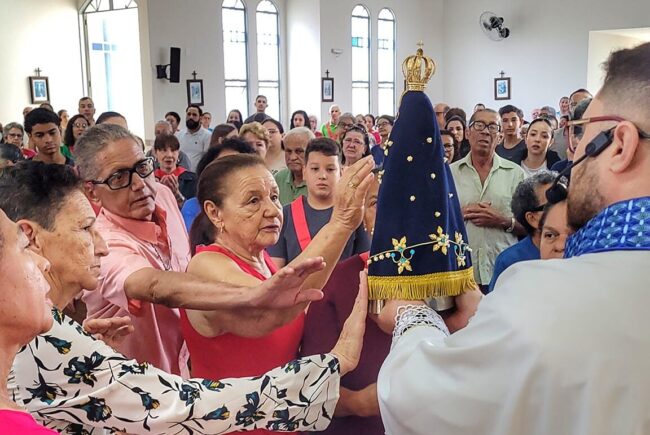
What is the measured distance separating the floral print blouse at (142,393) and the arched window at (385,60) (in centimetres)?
1528

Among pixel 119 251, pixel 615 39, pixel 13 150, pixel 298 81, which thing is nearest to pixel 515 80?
pixel 615 39

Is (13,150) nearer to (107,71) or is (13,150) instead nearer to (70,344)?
(70,344)

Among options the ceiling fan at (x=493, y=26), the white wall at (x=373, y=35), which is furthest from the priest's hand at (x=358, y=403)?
the ceiling fan at (x=493, y=26)

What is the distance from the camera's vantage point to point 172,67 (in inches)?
487

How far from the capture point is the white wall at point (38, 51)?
12125 mm

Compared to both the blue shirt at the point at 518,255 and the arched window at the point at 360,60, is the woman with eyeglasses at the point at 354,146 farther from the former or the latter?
the arched window at the point at 360,60

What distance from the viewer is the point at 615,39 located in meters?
14.8

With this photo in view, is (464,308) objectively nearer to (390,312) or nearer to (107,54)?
(390,312)

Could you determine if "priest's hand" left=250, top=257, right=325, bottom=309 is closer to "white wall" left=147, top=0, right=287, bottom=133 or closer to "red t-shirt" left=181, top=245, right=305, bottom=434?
"red t-shirt" left=181, top=245, right=305, bottom=434

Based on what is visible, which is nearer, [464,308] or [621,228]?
[621,228]

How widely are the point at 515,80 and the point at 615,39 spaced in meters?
2.32

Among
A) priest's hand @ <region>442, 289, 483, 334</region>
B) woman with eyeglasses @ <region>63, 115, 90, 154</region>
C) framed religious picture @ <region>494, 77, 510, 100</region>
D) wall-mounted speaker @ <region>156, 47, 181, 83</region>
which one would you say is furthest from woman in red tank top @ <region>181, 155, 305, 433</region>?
framed religious picture @ <region>494, 77, 510, 100</region>

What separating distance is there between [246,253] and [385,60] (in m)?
15.2

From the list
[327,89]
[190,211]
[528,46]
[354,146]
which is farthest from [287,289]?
[528,46]
